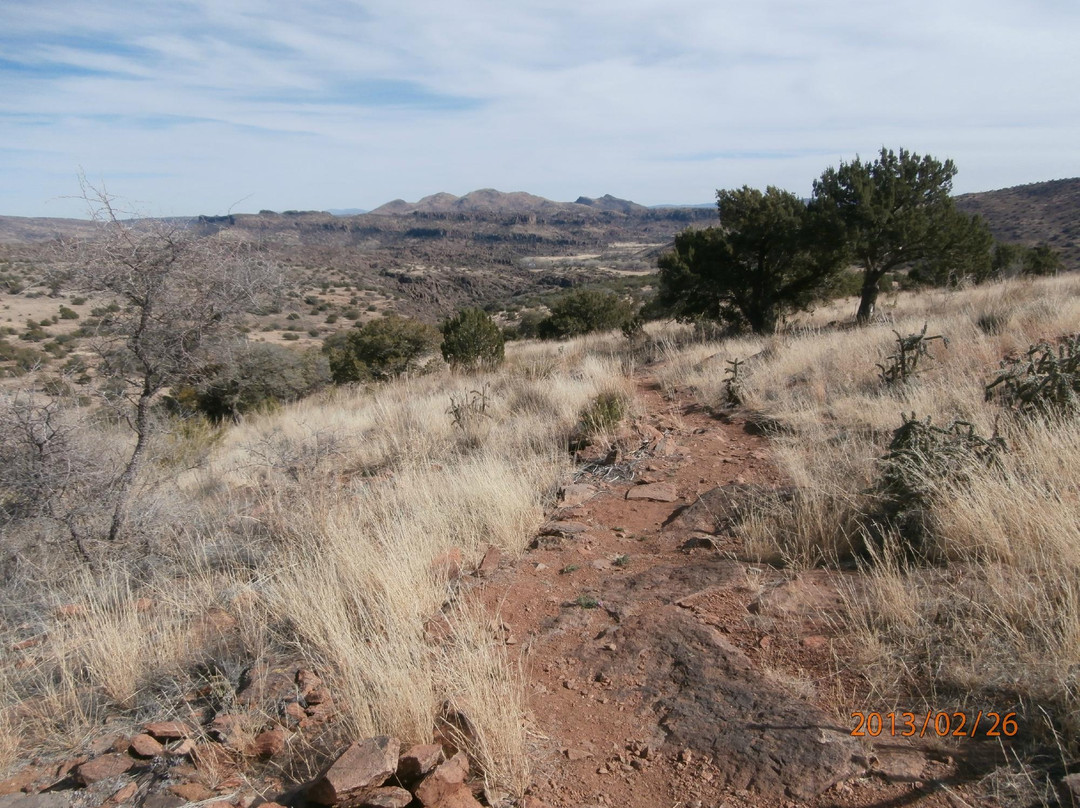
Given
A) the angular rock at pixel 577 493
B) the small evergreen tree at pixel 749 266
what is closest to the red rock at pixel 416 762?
the angular rock at pixel 577 493

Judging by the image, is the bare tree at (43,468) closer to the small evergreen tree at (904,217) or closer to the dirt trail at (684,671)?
the dirt trail at (684,671)

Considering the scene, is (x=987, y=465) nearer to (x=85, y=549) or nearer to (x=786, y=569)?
(x=786, y=569)

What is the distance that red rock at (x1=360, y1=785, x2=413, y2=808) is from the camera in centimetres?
205

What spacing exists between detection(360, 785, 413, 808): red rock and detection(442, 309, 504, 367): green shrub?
39.5 ft

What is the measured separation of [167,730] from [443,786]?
1.36 meters

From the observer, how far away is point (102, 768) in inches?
98.9

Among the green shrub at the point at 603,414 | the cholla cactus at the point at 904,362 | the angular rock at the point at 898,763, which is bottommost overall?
the angular rock at the point at 898,763

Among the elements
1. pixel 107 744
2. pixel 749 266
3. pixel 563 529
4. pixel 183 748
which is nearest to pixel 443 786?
pixel 183 748

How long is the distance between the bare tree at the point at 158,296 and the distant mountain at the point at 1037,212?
44621mm

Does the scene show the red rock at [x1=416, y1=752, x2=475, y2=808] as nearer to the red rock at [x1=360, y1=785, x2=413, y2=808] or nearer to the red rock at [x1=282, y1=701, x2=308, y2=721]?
the red rock at [x1=360, y1=785, x2=413, y2=808]

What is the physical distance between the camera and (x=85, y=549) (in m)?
4.84

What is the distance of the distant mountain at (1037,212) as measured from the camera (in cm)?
4309

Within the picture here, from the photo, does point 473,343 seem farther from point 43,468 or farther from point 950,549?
point 950,549

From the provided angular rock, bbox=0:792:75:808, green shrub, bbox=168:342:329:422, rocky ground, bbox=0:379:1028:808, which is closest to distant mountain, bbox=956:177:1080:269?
green shrub, bbox=168:342:329:422
